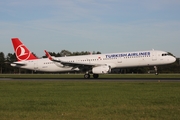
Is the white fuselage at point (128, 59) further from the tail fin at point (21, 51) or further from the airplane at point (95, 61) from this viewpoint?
the tail fin at point (21, 51)

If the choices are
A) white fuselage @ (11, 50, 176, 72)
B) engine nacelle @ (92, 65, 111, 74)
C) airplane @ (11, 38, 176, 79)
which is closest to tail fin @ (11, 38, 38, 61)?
airplane @ (11, 38, 176, 79)

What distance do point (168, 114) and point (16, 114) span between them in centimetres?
547

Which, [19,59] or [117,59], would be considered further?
[19,59]

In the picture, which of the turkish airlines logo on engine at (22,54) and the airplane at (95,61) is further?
the turkish airlines logo on engine at (22,54)

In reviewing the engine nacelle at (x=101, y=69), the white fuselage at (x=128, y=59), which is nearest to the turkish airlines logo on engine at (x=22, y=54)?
the white fuselage at (x=128, y=59)

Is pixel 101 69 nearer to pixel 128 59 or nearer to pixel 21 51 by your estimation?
pixel 128 59

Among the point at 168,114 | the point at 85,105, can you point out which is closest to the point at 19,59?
the point at 85,105

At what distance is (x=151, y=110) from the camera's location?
11.7 metres

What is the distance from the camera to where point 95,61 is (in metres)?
46.2

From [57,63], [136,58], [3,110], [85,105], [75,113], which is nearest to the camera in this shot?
[75,113]

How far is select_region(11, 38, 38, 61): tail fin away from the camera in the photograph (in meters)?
50.7

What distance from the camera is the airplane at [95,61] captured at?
43750mm

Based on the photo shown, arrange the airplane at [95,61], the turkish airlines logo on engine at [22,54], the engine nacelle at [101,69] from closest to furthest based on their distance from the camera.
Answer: the engine nacelle at [101,69] < the airplane at [95,61] < the turkish airlines logo on engine at [22,54]

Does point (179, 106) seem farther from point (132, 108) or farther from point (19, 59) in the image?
point (19, 59)
